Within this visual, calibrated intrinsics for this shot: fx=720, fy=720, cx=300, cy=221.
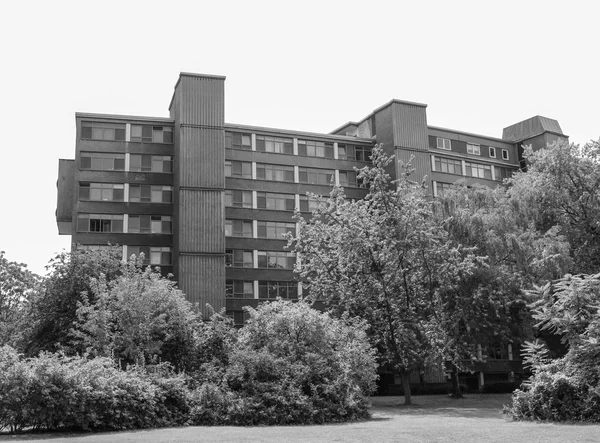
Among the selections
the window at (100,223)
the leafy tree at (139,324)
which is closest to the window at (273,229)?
the window at (100,223)

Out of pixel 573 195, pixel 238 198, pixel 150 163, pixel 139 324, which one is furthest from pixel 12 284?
pixel 573 195

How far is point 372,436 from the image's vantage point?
20.7m

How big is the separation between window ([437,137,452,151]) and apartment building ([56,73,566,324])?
1.11 meters

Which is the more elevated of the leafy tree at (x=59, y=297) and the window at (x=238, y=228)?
the window at (x=238, y=228)

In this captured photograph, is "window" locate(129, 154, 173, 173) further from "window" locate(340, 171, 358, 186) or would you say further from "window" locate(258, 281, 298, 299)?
"window" locate(340, 171, 358, 186)

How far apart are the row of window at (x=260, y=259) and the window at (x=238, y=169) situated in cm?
702

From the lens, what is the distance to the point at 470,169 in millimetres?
74812

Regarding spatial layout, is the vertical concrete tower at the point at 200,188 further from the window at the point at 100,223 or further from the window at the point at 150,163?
the window at the point at 100,223

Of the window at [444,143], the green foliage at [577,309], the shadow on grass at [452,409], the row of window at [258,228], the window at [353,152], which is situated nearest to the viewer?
the green foliage at [577,309]

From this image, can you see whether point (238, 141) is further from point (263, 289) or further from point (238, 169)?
point (263, 289)

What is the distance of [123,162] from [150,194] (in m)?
3.64

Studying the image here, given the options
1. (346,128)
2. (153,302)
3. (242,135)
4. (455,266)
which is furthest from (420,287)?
(346,128)

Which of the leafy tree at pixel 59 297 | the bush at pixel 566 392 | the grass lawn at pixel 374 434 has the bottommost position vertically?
the grass lawn at pixel 374 434

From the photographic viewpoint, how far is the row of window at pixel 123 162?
62.2m
